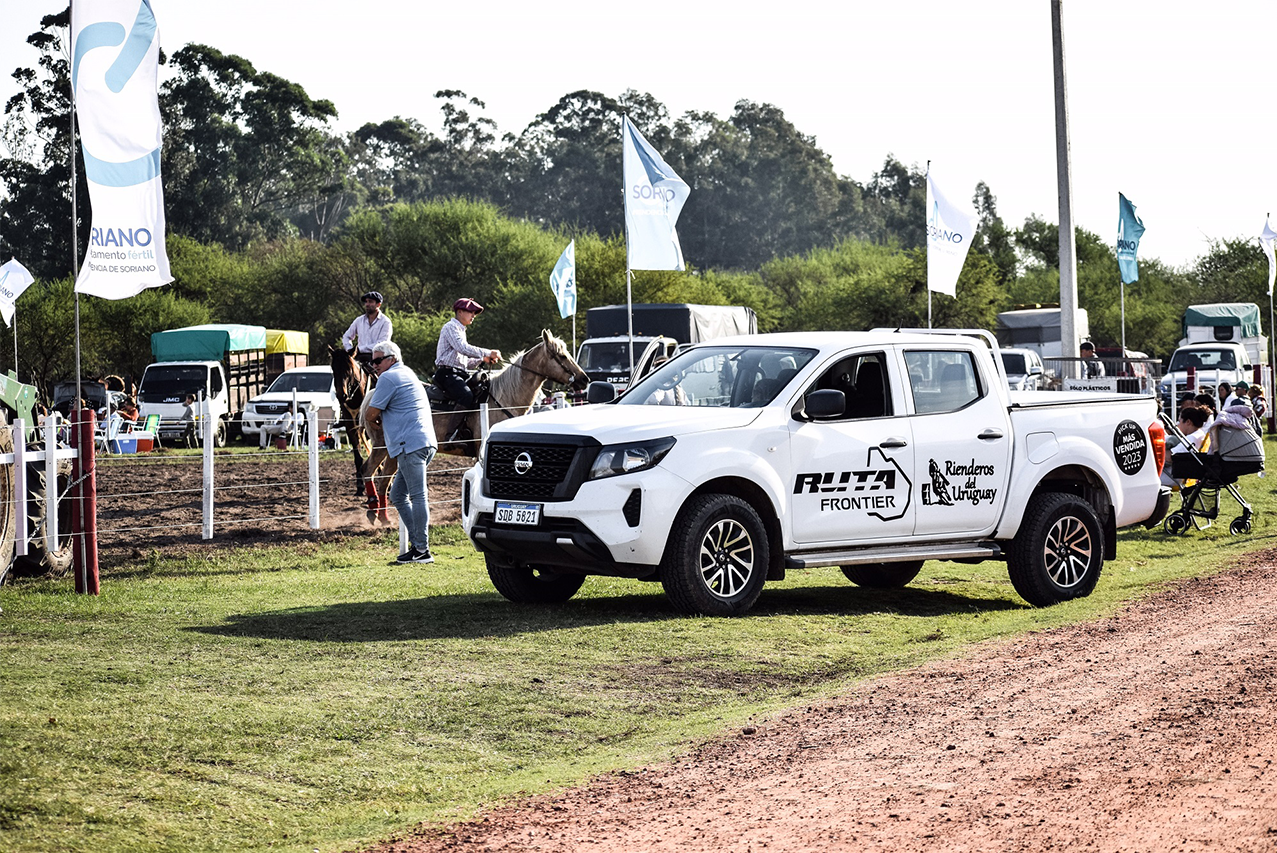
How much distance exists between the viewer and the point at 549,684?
807 centimetres

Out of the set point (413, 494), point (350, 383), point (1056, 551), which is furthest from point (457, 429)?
point (1056, 551)

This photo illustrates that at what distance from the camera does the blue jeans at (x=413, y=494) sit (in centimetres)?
1320

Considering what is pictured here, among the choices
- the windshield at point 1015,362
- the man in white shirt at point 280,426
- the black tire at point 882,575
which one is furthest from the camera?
the windshield at point 1015,362

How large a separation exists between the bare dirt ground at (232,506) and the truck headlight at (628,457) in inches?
220

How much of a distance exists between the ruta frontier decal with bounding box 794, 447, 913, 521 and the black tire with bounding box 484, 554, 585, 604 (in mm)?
2026

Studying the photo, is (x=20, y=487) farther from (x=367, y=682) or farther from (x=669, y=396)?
(x=669, y=396)

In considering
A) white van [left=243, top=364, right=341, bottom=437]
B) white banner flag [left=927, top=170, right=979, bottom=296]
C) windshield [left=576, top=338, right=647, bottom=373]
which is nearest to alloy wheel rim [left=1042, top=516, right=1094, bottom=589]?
white banner flag [left=927, top=170, right=979, bottom=296]

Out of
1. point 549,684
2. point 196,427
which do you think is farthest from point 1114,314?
point 549,684

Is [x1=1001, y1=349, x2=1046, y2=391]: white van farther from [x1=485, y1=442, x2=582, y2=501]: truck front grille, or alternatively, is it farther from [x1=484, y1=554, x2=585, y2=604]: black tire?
[x1=485, y1=442, x2=582, y2=501]: truck front grille

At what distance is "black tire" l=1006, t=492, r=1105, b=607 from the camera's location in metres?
11.4

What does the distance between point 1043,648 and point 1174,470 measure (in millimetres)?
9154

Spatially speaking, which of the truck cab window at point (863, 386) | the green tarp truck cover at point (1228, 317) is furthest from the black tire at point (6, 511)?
the green tarp truck cover at point (1228, 317)

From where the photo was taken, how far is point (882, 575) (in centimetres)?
1280

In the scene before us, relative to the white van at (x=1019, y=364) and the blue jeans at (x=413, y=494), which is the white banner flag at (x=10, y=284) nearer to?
the white van at (x=1019, y=364)
